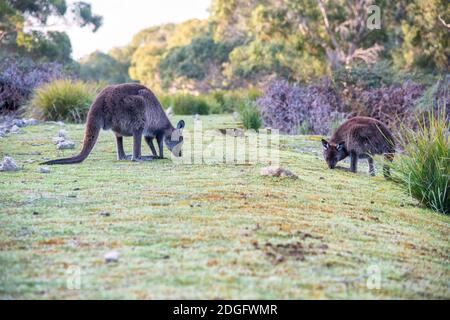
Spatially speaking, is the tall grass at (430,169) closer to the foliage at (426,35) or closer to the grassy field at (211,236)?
the grassy field at (211,236)

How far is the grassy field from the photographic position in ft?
12.9

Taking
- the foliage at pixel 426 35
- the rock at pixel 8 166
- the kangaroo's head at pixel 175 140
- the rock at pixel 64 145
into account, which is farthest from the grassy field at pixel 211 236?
the foliage at pixel 426 35

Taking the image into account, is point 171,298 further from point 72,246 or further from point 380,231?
point 380,231

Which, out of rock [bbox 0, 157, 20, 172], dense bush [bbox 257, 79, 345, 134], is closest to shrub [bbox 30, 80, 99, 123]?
dense bush [bbox 257, 79, 345, 134]

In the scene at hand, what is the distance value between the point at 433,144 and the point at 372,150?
2068 millimetres

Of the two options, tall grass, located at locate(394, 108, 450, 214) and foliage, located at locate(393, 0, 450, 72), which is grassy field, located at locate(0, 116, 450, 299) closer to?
tall grass, located at locate(394, 108, 450, 214)

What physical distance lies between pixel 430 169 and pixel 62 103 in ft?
34.1

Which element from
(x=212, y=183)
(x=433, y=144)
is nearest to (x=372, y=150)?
(x=433, y=144)

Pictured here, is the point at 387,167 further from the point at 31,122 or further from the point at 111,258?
the point at 31,122

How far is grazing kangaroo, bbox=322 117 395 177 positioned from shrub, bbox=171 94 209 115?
1111 centimetres

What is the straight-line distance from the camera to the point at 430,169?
278 inches

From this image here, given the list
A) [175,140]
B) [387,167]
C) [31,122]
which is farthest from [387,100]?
[31,122]

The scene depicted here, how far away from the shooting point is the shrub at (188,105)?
20266 millimetres

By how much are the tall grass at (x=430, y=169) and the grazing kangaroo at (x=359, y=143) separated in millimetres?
1563
